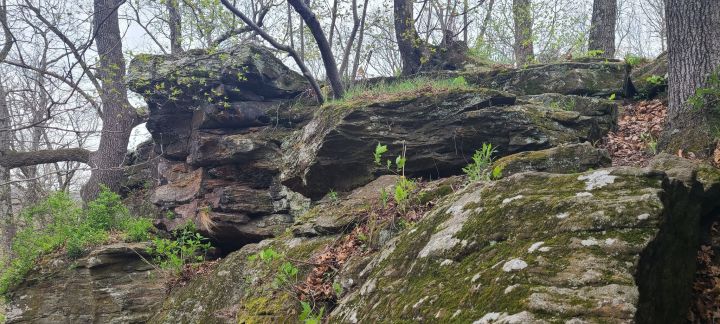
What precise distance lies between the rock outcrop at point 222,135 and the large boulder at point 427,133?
175 centimetres

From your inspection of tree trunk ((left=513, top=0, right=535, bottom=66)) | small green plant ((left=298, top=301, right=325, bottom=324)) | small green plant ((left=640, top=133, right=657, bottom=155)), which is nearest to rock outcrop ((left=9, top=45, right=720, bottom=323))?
small green plant ((left=298, top=301, right=325, bottom=324))

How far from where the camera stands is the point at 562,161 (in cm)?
491

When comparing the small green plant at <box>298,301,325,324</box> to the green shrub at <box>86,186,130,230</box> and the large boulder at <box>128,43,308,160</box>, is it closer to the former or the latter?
the large boulder at <box>128,43,308,160</box>

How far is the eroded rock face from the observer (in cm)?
924

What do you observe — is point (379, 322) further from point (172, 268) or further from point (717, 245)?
point (172, 268)

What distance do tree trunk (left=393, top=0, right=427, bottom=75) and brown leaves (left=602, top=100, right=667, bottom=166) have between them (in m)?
4.43

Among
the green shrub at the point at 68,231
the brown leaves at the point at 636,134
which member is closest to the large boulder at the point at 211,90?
the green shrub at the point at 68,231

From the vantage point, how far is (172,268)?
8.00m

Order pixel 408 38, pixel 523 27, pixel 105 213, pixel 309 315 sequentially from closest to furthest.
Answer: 1. pixel 309 315
2. pixel 408 38
3. pixel 105 213
4. pixel 523 27

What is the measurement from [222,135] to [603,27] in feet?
30.9

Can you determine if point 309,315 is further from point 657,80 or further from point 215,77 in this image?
point 657,80

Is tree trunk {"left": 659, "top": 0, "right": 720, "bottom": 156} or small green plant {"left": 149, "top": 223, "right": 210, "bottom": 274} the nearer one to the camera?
tree trunk {"left": 659, "top": 0, "right": 720, "bottom": 156}

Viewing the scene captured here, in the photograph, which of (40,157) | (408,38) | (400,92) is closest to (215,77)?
(408,38)

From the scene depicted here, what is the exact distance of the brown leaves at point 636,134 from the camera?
648 cm
